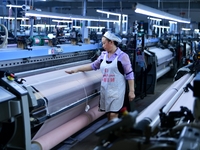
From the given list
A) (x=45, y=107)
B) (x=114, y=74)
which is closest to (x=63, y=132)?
(x=45, y=107)

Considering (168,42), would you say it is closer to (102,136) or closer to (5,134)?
(5,134)

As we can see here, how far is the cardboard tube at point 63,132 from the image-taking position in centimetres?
352

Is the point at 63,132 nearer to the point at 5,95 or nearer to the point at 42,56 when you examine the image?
the point at 42,56

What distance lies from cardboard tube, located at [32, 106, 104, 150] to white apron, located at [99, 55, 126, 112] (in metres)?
0.47

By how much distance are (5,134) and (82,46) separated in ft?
9.75

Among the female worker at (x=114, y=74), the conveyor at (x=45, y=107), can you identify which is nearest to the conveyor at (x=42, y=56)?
the conveyor at (x=45, y=107)

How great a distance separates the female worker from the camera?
4.05m

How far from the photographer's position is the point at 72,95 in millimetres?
4121

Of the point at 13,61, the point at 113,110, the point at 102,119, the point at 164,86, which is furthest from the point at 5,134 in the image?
the point at 164,86

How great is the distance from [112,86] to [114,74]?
162 millimetres

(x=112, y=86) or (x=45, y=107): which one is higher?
(x=112, y=86)

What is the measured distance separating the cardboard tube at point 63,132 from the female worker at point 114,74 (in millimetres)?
450

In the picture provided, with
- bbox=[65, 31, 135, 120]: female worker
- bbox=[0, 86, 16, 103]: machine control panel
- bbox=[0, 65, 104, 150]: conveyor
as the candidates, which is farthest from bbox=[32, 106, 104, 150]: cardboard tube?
bbox=[0, 86, 16, 103]: machine control panel

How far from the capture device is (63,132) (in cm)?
394
